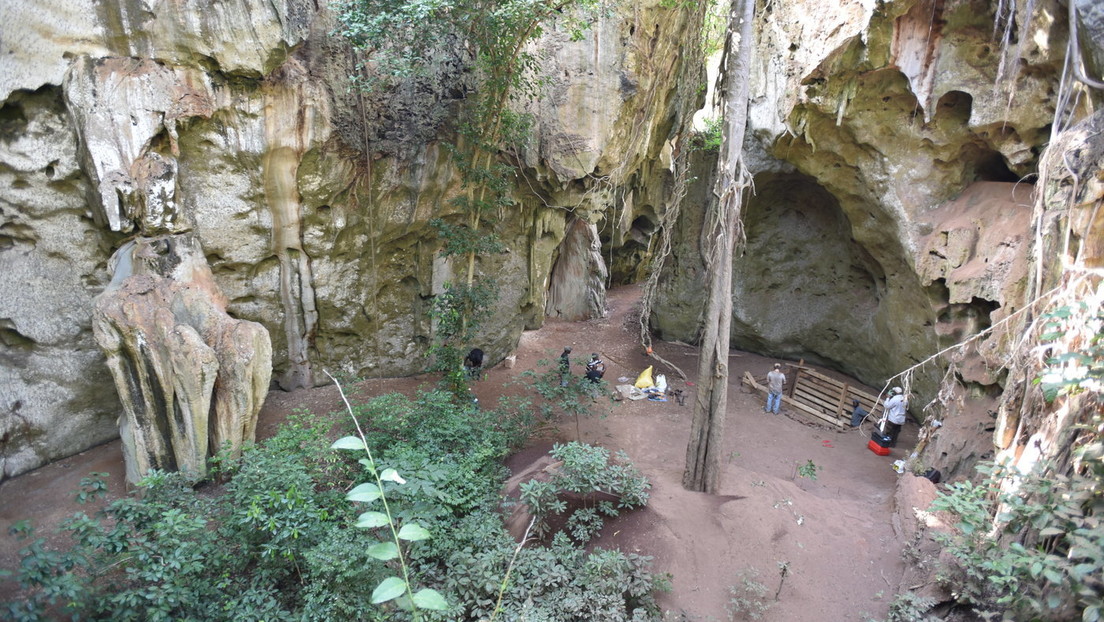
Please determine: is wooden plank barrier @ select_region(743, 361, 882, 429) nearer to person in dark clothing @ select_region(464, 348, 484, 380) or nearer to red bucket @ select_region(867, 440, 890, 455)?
red bucket @ select_region(867, 440, 890, 455)

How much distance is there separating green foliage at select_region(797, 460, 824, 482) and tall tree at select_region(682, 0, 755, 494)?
222 cm

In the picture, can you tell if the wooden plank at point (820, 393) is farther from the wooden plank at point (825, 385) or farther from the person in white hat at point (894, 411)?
the person in white hat at point (894, 411)

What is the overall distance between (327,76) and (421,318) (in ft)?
14.2

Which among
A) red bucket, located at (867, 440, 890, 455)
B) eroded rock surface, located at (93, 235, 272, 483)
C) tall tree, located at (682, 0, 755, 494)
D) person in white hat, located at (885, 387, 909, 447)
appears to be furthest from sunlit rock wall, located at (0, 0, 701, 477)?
red bucket, located at (867, 440, 890, 455)

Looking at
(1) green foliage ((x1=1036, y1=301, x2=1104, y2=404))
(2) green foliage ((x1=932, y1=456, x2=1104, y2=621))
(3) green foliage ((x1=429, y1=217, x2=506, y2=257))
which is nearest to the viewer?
(2) green foliage ((x1=932, y1=456, x2=1104, y2=621))

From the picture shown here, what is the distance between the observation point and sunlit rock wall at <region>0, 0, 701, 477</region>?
20.7ft

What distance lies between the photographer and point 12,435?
21.6 ft

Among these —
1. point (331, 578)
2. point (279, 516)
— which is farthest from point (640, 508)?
point (279, 516)

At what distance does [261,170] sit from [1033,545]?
9.30m

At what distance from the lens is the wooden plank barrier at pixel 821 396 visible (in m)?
10.2

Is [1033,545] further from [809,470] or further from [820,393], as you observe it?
[820,393]

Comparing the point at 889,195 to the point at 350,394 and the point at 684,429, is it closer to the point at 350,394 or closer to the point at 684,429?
the point at 684,429

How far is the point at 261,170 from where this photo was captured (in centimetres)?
779

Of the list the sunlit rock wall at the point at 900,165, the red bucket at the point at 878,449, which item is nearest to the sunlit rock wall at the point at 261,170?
the sunlit rock wall at the point at 900,165
